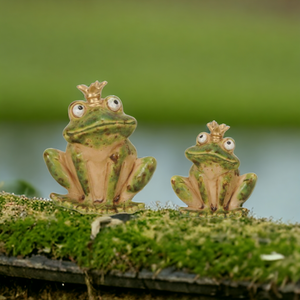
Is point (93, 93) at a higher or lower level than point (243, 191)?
higher

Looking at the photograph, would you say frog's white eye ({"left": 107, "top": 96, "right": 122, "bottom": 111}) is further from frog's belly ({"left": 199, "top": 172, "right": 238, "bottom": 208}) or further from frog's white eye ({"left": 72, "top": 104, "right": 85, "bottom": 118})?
frog's belly ({"left": 199, "top": 172, "right": 238, "bottom": 208})

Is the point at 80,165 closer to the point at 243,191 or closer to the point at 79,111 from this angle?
the point at 79,111

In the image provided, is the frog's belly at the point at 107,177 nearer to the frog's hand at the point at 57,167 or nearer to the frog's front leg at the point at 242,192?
the frog's hand at the point at 57,167

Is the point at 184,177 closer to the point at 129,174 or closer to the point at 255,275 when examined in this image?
the point at 129,174

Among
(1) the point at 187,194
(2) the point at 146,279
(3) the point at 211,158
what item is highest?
(3) the point at 211,158

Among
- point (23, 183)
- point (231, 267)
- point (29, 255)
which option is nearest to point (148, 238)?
point (231, 267)

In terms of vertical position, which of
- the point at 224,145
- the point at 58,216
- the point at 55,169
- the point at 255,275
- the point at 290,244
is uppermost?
the point at 224,145

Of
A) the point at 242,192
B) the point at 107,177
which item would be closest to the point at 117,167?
the point at 107,177
